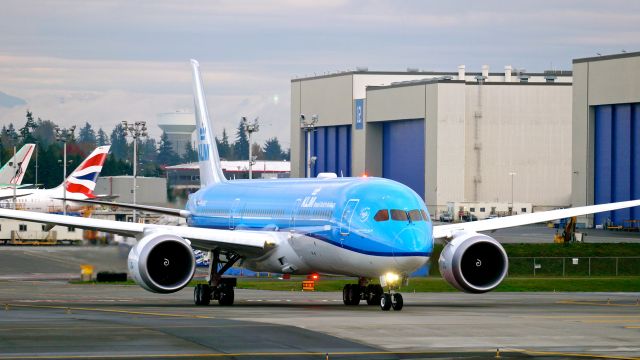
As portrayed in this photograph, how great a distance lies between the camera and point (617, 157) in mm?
141625

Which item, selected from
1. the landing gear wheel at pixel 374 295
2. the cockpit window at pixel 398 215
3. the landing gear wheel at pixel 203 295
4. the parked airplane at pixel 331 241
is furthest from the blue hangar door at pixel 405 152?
the cockpit window at pixel 398 215

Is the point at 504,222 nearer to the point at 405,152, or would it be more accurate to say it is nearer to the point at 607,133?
the point at 607,133

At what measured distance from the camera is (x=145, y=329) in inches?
1350

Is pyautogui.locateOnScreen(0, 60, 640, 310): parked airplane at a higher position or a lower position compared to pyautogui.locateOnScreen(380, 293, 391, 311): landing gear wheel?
higher

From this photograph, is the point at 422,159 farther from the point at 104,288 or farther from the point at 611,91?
the point at 104,288

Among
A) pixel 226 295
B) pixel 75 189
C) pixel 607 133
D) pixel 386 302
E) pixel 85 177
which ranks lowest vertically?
pixel 226 295

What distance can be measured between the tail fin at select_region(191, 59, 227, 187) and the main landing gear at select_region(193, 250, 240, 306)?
11.9 meters

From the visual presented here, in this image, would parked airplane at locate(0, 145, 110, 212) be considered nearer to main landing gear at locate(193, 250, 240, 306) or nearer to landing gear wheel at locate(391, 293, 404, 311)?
main landing gear at locate(193, 250, 240, 306)

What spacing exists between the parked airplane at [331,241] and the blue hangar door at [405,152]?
398 feet

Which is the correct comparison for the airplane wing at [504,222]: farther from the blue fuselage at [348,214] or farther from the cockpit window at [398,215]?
the cockpit window at [398,215]

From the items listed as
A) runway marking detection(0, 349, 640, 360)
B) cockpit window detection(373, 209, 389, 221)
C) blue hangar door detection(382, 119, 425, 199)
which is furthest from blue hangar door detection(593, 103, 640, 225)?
runway marking detection(0, 349, 640, 360)

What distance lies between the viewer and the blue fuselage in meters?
42.2

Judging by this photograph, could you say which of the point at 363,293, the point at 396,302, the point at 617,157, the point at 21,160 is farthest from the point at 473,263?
the point at 21,160

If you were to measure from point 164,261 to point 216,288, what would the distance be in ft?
14.1
